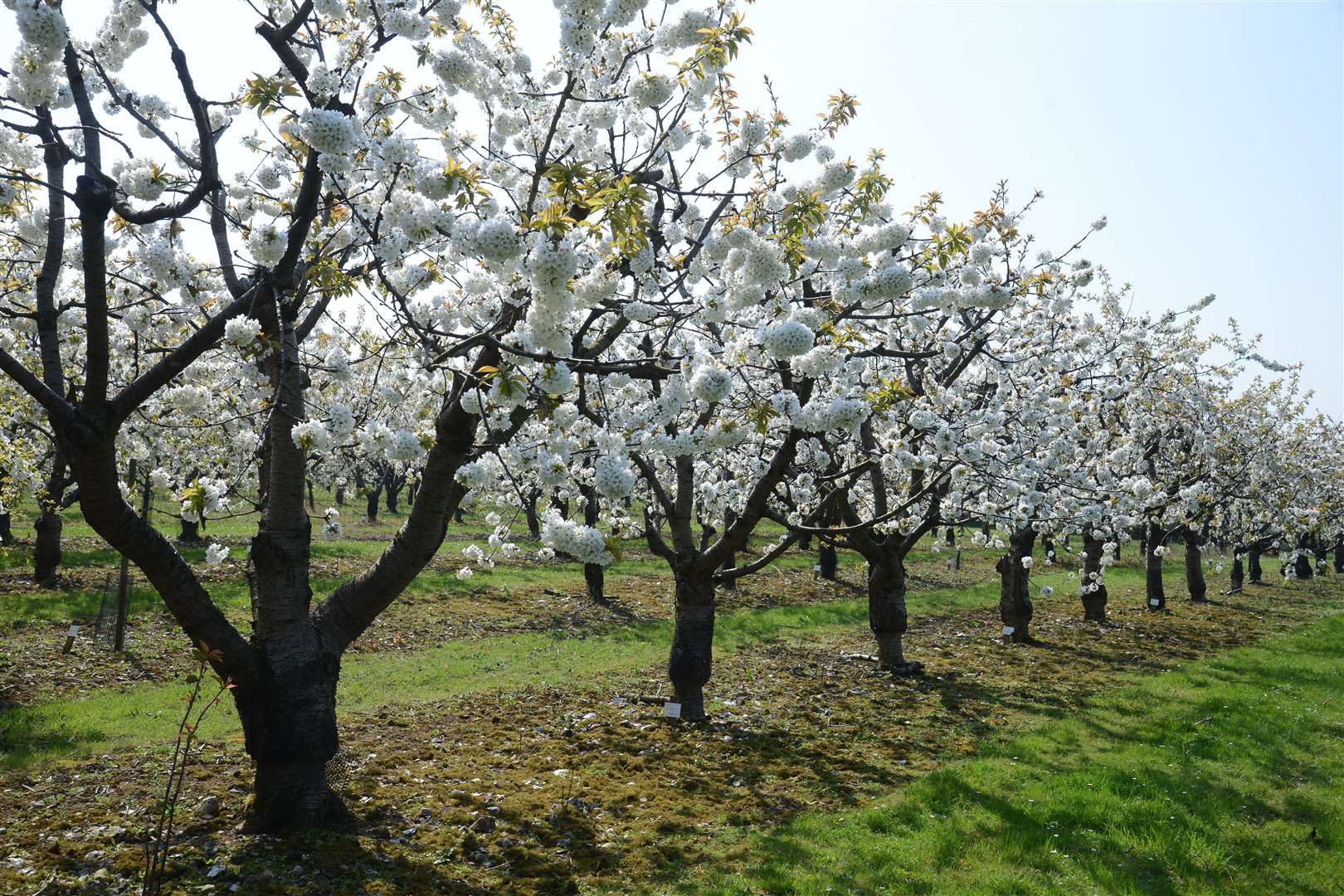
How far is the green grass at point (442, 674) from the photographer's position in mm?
9734

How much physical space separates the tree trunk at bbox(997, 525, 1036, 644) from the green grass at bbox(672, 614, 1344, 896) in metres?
5.65

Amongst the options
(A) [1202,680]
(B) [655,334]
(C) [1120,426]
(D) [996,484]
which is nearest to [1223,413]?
(C) [1120,426]

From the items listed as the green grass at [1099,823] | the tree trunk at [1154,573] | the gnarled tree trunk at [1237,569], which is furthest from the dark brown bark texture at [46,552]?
the gnarled tree trunk at [1237,569]

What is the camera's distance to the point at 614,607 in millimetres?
20812

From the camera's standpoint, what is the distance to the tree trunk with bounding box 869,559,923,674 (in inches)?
534

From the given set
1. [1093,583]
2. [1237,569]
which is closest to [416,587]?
[1093,583]

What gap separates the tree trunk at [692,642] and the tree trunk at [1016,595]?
891 centimetres

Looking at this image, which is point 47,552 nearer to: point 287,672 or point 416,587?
point 416,587

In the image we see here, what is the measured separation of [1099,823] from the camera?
24.1ft

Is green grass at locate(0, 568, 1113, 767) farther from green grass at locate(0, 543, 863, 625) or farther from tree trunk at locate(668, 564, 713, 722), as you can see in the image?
tree trunk at locate(668, 564, 713, 722)

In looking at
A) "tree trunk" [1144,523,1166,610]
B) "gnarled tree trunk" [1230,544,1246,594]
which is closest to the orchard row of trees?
"tree trunk" [1144,523,1166,610]

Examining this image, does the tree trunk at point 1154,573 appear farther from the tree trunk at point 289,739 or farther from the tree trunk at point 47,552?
the tree trunk at point 47,552

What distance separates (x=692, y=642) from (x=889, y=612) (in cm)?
489

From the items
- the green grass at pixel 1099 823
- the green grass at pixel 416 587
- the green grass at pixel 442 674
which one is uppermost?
the green grass at pixel 416 587
